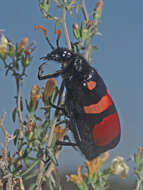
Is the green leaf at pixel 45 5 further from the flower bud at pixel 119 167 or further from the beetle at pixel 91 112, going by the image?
the flower bud at pixel 119 167

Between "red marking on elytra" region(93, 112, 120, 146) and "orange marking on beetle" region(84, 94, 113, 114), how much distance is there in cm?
4

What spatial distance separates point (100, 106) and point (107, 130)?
0.09 m

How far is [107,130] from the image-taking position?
1.12 metres

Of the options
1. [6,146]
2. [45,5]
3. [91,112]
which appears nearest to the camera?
[6,146]

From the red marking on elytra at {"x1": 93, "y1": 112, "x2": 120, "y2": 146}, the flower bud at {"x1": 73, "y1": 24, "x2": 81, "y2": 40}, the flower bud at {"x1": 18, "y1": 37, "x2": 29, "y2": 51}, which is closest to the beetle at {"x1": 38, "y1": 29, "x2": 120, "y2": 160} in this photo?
the red marking on elytra at {"x1": 93, "y1": 112, "x2": 120, "y2": 146}

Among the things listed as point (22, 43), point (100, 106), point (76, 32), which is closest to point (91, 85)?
point (100, 106)

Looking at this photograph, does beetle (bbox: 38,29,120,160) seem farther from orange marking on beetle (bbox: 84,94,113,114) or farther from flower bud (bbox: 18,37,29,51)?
flower bud (bbox: 18,37,29,51)

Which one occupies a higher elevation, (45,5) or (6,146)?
(45,5)

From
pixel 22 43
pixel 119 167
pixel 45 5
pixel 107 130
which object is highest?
pixel 45 5

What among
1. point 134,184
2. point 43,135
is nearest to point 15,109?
point 43,135

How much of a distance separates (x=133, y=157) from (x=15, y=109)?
414 millimetres

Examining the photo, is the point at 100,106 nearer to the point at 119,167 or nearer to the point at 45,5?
the point at 119,167

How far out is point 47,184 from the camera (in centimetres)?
81

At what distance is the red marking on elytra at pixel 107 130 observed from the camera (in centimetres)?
110
